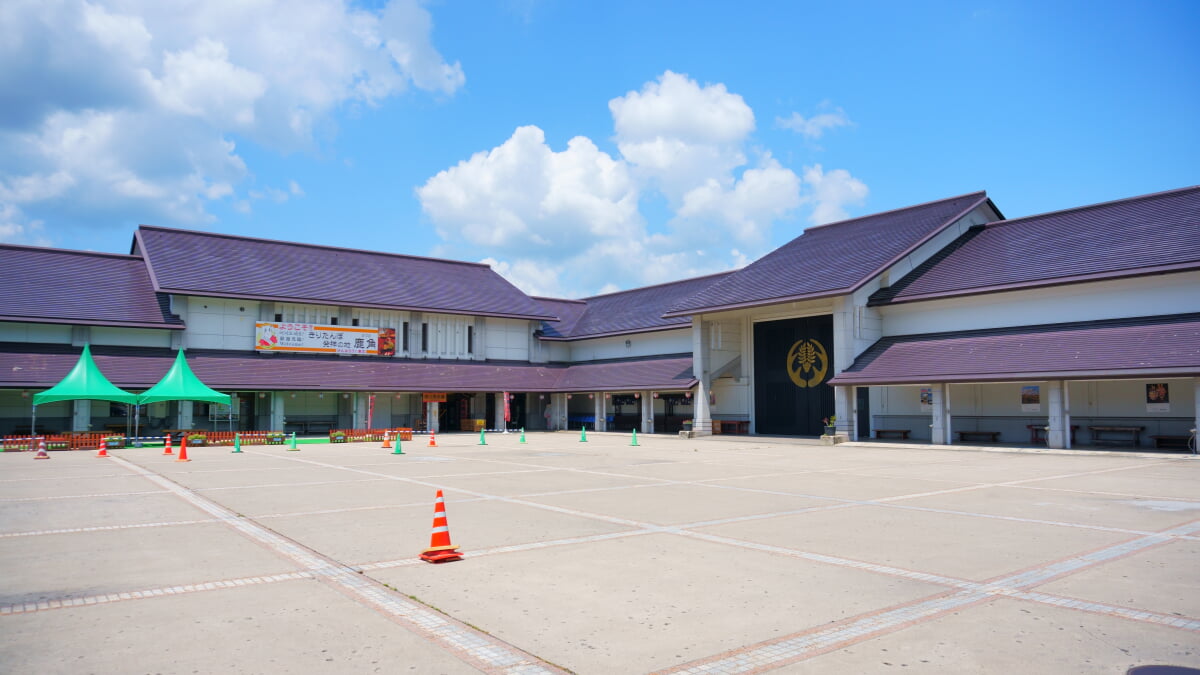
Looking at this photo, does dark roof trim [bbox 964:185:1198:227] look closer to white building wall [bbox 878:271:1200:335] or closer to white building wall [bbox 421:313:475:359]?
white building wall [bbox 878:271:1200:335]

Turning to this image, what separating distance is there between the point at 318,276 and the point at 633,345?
19.9m

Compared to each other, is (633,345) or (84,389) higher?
(633,345)

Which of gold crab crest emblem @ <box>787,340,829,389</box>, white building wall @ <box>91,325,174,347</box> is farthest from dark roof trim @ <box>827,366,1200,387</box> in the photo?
white building wall @ <box>91,325,174,347</box>

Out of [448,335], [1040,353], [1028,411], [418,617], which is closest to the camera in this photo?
[418,617]

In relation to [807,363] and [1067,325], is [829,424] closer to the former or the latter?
[807,363]

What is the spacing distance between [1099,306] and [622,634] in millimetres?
31032

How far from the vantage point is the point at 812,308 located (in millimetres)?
39125

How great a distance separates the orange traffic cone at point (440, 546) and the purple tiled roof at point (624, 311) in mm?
35430

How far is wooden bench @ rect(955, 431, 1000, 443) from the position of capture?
1264 inches

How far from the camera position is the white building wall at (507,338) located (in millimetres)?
50844

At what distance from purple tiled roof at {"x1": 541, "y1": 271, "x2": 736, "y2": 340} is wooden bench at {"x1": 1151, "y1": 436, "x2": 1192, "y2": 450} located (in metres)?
22.7

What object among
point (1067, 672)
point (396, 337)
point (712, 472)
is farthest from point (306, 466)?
point (396, 337)

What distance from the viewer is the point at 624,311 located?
174 feet

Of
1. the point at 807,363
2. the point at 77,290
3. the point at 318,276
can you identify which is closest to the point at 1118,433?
the point at 807,363
